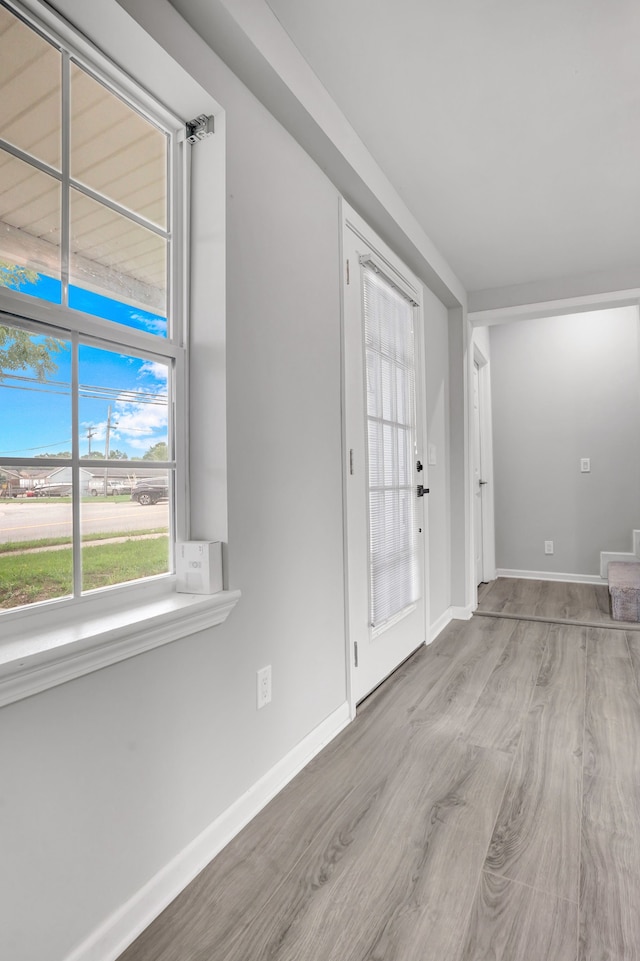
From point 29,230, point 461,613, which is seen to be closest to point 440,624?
point 461,613

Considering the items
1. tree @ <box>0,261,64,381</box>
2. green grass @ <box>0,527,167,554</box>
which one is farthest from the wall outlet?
tree @ <box>0,261,64,381</box>

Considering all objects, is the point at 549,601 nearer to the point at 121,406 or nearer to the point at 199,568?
the point at 199,568

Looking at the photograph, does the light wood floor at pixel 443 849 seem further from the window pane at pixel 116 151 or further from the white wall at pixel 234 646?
the window pane at pixel 116 151

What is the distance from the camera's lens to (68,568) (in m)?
1.24

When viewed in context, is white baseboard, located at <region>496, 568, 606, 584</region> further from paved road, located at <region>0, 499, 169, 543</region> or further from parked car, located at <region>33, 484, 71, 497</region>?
parked car, located at <region>33, 484, 71, 497</region>

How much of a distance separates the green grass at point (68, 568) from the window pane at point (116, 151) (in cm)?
88

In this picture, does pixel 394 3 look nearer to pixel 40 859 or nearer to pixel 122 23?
pixel 122 23

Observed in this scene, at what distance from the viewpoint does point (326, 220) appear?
86.5 inches

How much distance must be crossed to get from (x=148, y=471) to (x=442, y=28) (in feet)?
5.31

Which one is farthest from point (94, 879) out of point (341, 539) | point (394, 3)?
point (394, 3)

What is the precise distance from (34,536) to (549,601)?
4.10m

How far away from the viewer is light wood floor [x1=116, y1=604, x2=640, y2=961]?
1216 millimetres

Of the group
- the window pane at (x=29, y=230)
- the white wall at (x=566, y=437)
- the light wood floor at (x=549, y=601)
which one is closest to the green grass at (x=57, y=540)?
the window pane at (x=29, y=230)

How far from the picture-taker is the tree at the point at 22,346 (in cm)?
112
